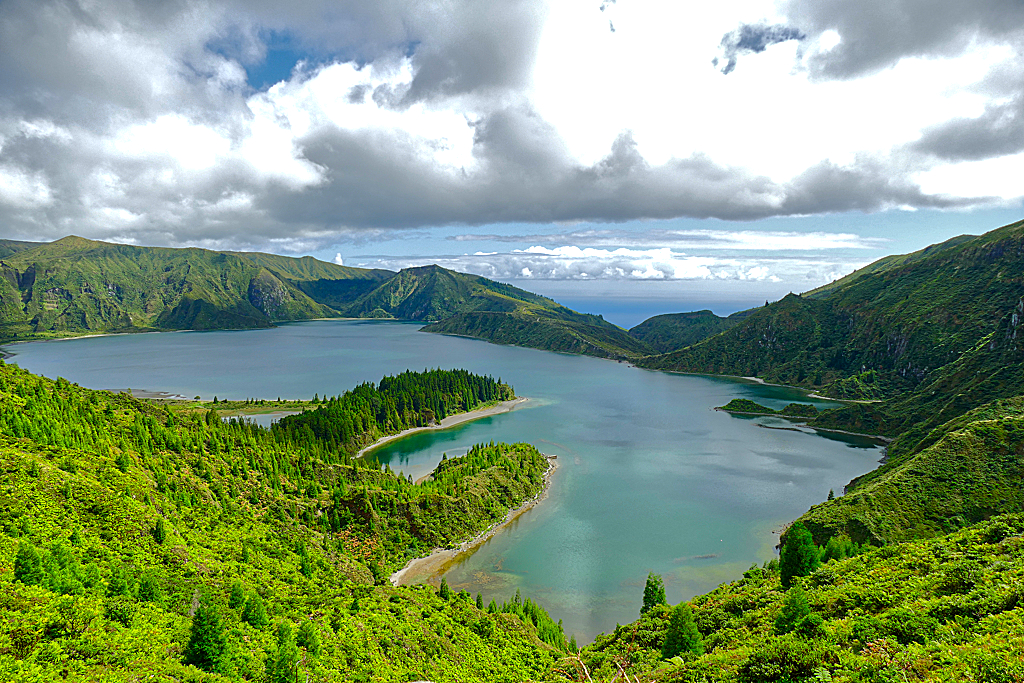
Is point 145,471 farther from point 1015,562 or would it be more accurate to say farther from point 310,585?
point 1015,562

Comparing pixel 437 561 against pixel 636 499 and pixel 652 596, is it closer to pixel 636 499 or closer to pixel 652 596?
pixel 652 596

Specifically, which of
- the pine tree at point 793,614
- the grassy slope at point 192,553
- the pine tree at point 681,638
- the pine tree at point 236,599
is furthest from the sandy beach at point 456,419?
the pine tree at point 793,614

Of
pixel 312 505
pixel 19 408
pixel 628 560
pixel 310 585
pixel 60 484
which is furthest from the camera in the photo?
pixel 628 560

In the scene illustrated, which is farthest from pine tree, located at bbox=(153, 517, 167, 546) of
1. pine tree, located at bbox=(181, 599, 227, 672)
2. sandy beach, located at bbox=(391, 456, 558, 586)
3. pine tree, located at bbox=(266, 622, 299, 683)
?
sandy beach, located at bbox=(391, 456, 558, 586)

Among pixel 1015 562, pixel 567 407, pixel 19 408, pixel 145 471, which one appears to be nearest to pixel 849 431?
pixel 567 407

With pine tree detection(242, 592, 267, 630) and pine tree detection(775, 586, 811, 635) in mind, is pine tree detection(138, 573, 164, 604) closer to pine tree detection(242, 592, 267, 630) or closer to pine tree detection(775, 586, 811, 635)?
pine tree detection(242, 592, 267, 630)

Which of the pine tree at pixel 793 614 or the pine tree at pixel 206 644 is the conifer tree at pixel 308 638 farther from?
the pine tree at pixel 793 614
